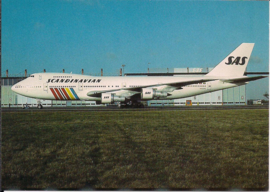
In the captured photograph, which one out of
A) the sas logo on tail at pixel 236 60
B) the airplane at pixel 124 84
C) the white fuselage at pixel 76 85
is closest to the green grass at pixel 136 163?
the airplane at pixel 124 84

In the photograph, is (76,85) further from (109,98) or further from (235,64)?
(235,64)

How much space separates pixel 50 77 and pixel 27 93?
2.92m

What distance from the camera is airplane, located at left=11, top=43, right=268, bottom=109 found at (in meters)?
24.2

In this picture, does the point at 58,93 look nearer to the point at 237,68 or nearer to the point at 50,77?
the point at 50,77

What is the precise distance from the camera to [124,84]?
25.2 meters

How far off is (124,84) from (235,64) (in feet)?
37.8

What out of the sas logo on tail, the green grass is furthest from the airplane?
the green grass

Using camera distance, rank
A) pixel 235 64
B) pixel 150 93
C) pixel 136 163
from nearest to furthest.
Answer: pixel 136 163
pixel 150 93
pixel 235 64

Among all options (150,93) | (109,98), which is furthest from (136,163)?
(150,93)

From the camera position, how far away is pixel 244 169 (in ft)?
13.3

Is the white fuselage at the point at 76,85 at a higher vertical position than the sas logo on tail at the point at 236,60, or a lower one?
lower

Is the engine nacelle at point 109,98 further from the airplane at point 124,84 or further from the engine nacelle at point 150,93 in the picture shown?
the engine nacelle at point 150,93

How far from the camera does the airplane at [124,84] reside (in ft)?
79.4

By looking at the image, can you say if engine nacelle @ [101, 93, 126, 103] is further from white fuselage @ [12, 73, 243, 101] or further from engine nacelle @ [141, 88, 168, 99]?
engine nacelle @ [141, 88, 168, 99]
